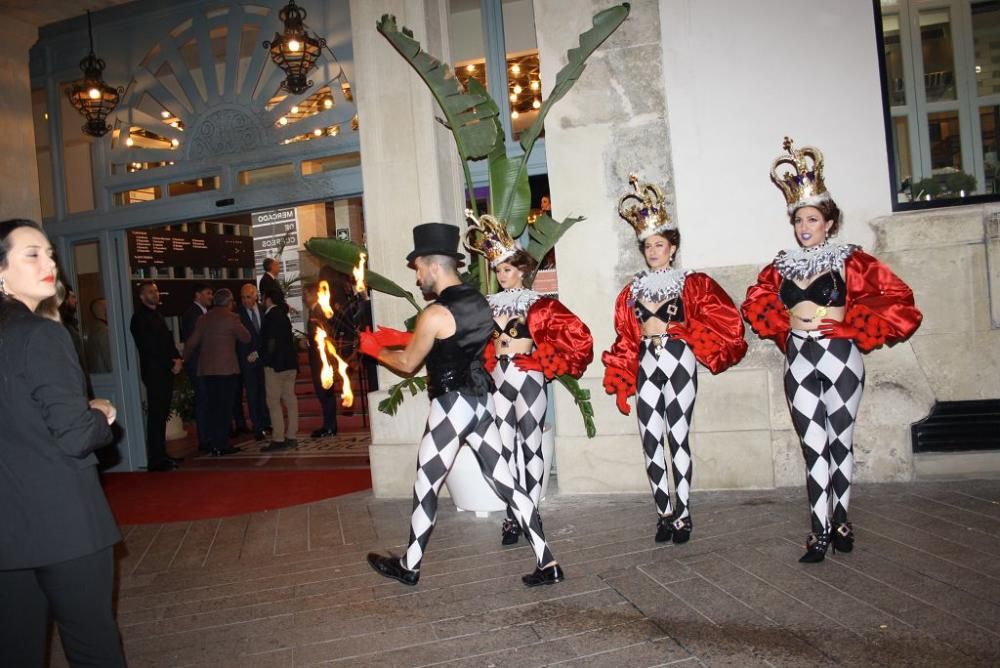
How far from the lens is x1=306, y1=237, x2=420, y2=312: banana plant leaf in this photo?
6.37 metres

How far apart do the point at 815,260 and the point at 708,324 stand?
2.59 ft

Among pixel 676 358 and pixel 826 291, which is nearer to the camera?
pixel 826 291

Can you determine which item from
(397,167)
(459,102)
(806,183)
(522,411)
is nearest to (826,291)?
(806,183)

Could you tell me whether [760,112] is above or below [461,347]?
above

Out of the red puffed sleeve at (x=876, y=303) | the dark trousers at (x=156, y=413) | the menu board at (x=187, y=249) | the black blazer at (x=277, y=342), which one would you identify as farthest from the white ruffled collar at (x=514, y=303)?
the menu board at (x=187, y=249)

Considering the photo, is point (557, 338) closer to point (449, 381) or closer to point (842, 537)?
point (449, 381)

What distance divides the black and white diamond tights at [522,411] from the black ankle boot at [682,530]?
3.22 ft

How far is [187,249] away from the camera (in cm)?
1351

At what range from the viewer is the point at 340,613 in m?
4.21

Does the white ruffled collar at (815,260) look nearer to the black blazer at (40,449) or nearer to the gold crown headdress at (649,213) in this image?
the gold crown headdress at (649,213)

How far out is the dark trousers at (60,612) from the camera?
8.46 feet

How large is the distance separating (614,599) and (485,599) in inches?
27.3

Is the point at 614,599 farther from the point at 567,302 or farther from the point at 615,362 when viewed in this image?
the point at 567,302

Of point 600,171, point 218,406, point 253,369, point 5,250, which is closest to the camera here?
point 5,250
